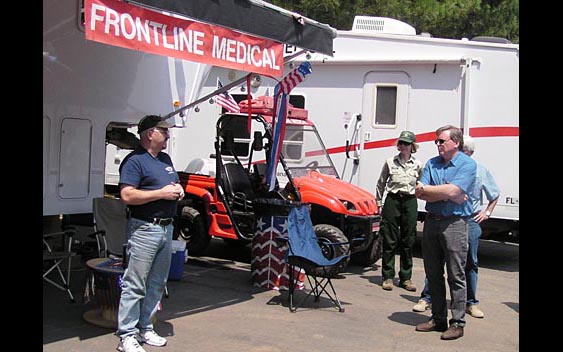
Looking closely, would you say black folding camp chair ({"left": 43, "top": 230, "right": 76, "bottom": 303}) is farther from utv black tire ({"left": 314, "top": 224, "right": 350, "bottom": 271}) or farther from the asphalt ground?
utv black tire ({"left": 314, "top": 224, "right": 350, "bottom": 271})

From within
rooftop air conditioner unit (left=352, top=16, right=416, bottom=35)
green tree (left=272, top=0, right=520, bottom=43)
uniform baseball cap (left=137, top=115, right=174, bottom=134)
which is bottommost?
uniform baseball cap (left=137, top=115, right=174, bottom=134)

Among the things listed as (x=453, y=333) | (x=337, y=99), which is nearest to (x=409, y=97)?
(x=337, y=99)

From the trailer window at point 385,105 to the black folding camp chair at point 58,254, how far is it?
480 centimetres

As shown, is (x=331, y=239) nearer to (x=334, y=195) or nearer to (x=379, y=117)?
(x=334, y=195)

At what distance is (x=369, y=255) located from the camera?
29.2ft

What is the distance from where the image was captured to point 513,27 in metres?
19.8

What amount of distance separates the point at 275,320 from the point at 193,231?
2.94 meters

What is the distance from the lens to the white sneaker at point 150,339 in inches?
205

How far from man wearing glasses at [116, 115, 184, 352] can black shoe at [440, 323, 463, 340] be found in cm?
248

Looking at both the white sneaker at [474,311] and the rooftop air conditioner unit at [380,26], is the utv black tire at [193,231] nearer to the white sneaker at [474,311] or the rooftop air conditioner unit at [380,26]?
the white sneaker at [474,311]

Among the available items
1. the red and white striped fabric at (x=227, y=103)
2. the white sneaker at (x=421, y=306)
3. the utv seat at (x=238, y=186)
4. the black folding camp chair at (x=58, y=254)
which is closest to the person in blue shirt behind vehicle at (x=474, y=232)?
the white sneaker at (x=421, y=306)

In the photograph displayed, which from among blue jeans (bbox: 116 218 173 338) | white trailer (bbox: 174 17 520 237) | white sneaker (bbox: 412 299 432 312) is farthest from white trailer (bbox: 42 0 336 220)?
white trailer (bbox: 174 17 520 237)

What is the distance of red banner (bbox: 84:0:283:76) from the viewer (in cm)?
452

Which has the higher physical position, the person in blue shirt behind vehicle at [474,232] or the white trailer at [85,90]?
the white trailer at [85,90]
